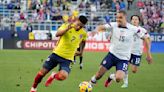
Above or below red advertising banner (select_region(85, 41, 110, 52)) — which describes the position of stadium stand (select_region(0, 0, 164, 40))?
above

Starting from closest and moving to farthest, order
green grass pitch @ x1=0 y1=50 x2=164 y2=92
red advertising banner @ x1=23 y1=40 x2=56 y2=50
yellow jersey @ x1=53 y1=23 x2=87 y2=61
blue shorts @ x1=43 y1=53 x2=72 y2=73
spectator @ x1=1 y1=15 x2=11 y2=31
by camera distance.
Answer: yellow jersey @ x1=53 y1=23 x2=87 y2=61 → blue shorts @ x1=43 y1=53 x2=72 y2=73 → green grass pitch @ x1=0 y1=50 x2=164 y2=92 → red advertising banner @ x1=23 y1=40 x2=56 y2=50 → spectator @ x1=1 y1=15 x2=11 y2=31

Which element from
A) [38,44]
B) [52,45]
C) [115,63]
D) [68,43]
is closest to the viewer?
[68,43]

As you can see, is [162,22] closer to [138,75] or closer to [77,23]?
[138,75]

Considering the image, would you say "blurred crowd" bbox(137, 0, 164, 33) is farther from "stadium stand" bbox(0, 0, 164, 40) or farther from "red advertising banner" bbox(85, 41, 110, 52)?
"red advertising banner" bbox(85, 41, 110, 52)

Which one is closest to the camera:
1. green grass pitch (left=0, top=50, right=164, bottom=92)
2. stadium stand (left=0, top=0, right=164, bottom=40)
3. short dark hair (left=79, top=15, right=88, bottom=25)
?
short dark hair (left=79, top=15, right=88, bottom=25)

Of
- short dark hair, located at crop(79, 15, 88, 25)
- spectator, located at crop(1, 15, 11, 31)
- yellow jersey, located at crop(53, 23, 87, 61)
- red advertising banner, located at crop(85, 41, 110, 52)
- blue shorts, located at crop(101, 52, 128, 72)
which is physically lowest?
red advertising banner, located at crop(85, 41, 110, 52)

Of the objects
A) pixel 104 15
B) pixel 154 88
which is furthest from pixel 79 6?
pixel 154 88

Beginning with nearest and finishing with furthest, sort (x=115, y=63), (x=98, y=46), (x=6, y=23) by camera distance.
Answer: (x=115, y=63) → (x=98, y=46) → (x=6, y=23)

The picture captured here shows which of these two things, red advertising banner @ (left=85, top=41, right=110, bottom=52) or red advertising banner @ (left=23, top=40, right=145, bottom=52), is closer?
red advertising banner @ (left=23, top=40, right=145, bottom=52)

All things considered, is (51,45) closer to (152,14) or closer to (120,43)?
(152,14)

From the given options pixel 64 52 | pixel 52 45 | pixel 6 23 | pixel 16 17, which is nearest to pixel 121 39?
pixel 64 52

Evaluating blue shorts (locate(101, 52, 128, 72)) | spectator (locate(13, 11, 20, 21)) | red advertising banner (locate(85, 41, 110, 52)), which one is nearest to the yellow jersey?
blue shorts (locate(101, 52, 128, 72))

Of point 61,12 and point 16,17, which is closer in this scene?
point 16,17

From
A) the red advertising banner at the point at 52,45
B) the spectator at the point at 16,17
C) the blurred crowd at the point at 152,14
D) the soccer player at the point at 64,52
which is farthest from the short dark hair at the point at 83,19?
the blurred crowd at the point at 152,14
